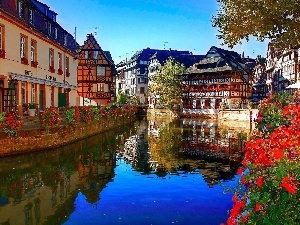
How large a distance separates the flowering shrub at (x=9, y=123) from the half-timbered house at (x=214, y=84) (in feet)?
166

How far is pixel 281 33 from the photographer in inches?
796

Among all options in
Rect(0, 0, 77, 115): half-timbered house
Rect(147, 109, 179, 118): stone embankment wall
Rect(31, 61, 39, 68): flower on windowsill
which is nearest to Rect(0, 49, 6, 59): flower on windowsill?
Rect(0, 0, 77, 115): half-timbered house

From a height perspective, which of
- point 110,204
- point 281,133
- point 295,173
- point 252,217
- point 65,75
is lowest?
point 110,204

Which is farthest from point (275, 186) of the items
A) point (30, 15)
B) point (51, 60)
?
point (51, 60)

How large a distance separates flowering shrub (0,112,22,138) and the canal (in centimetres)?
133

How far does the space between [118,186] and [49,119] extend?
10.6 metres

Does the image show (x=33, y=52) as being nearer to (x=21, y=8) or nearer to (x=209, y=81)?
(x=21, y=8)

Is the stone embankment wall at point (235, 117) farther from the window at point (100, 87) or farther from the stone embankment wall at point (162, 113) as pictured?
the window at point (100, 87)

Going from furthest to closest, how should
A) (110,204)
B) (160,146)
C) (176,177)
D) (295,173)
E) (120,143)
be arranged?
1. (120,143)
2. (160,146)
3. (176,177)
4. (110,204)
5. (295,173)

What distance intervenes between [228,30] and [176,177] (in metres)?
8.44

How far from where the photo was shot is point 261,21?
19.2 meters

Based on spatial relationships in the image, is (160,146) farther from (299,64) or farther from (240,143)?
(299,64)

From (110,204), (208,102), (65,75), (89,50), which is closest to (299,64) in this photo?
(208,102)

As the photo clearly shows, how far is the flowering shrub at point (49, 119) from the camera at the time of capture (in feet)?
79.6
